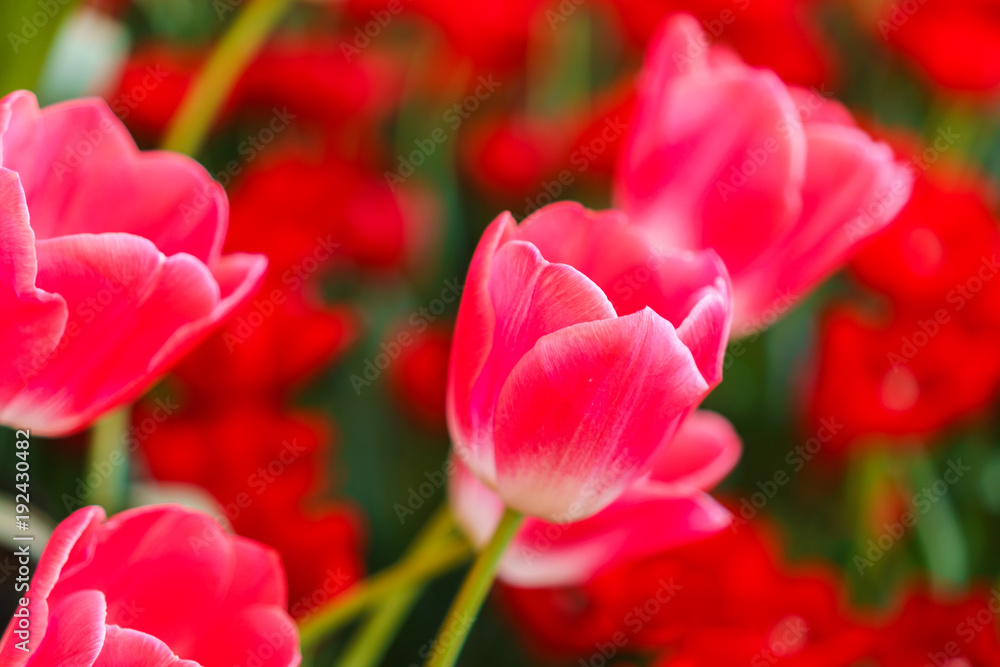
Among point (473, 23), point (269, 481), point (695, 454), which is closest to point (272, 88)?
point (473, 23)

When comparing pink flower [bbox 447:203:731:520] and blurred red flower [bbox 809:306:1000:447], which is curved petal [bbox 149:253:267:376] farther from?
blurred red flower [bbox 809:306:1000:447]

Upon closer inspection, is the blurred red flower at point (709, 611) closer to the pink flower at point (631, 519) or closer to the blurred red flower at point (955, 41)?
the pink flower at point (631, 519)

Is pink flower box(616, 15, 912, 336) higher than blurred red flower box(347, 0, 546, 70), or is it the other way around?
pink flower box(616, 15, 912, 336)

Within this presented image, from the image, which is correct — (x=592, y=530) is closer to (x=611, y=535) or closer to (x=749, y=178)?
(x=611, y=535)

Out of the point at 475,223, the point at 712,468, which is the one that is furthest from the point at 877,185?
the point at 475,223

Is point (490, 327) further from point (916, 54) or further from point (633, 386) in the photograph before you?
point (916, 54)

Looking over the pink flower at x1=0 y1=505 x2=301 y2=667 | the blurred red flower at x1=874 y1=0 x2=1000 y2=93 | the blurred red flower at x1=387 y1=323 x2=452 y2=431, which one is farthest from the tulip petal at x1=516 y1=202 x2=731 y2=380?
the blurred red flower at x1=874 y1=0 x2=1000 y2=93

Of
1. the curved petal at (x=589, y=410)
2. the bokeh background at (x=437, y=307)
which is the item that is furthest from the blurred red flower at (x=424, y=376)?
the curved petal at (x=589, y=410)

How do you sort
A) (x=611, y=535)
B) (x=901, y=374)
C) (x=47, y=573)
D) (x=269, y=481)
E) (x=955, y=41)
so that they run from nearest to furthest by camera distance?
(x=47, y=573) < (x=611, y=535) < (x=269, y=481) < (x=901, y=374) < (x=955, y=41)
